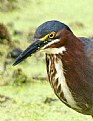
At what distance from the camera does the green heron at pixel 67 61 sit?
12.4 ft

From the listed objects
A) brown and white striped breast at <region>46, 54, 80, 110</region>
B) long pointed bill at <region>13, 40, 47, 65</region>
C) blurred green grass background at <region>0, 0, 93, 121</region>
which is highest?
long pointed bill at <region>13, 40, 47, 65</region>

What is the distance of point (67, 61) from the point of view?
154 inches

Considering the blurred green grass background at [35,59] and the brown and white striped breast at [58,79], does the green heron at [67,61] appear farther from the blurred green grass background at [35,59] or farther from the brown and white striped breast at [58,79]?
the blurred green grass background at [35,59]

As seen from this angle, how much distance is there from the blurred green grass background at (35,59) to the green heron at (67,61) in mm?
706

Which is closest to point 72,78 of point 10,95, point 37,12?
point 10,95

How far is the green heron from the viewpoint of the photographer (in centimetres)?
379

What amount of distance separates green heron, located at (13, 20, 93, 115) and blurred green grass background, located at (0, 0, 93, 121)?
0.71m

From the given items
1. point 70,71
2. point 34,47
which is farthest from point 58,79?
point 34,47

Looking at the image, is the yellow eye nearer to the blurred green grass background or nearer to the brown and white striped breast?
the brown and white striped breast

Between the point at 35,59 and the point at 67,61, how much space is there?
75.0 inches

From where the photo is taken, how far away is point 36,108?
483cm

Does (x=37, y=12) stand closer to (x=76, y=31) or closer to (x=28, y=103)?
(x=76, y=31)

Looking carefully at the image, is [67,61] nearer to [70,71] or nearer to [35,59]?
[70,71]

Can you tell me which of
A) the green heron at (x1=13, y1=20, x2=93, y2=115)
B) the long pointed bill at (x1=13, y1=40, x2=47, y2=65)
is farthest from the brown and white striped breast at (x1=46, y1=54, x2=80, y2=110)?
the long pointed bill at (x1=13, y1=40, x2=47, y2=65)
